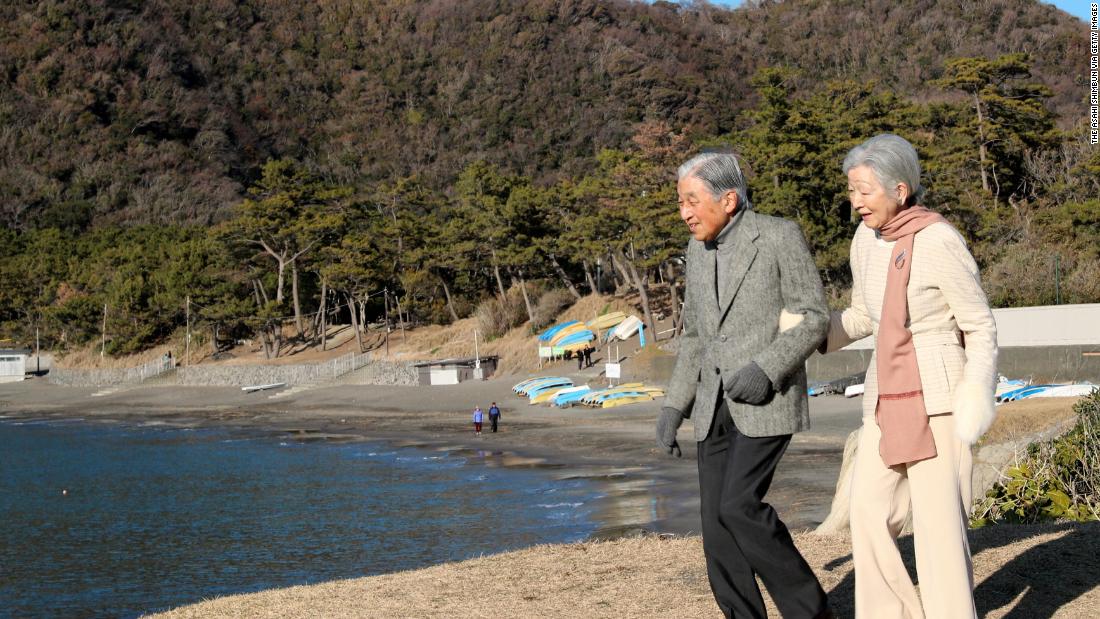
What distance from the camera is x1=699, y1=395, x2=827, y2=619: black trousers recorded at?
3828 mm

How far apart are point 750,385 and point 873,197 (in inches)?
27.0

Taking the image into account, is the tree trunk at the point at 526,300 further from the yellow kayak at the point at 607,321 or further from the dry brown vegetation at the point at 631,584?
the dry brown vegetation at the point at 631,584

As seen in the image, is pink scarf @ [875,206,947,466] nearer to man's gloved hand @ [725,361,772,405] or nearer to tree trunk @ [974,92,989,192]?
man's gloved hand @ [725,361,772,405]

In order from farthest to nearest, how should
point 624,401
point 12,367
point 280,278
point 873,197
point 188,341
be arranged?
1. point 12,367
2. point 188,341
3. point 280,278
4. point 624,401
5. point 873,197

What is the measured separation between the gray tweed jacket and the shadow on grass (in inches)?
47.1

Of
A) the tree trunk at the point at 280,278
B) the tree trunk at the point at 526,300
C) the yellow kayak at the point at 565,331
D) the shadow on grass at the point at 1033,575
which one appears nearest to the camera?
the shadow on grass at the point at 1033,575

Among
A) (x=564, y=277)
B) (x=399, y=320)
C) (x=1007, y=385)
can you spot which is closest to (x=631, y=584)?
(x=1007, y=385)

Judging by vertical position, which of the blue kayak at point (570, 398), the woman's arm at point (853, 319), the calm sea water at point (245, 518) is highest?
the woman's arm at point (853, 319)

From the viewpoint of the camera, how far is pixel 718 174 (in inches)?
155

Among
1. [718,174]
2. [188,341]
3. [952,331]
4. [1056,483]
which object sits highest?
[188,341]

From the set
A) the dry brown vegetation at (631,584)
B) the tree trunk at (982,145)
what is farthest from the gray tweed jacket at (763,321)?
the tree trunk at (982,145)

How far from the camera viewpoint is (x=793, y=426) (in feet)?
12.6

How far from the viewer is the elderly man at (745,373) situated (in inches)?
150

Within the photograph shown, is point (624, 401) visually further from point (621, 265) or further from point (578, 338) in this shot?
point (621, 265)
